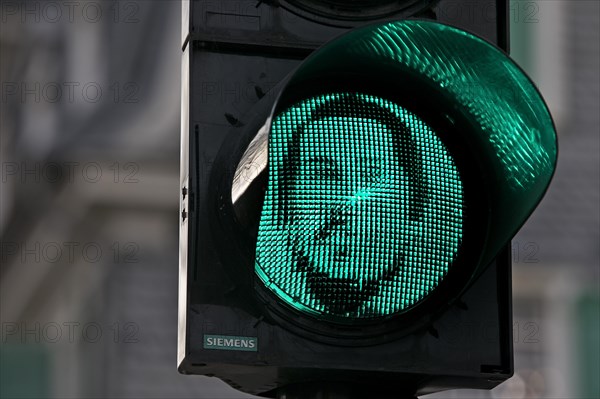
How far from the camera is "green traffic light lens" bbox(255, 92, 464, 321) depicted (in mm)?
2645

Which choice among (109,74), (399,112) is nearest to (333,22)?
(399,112)

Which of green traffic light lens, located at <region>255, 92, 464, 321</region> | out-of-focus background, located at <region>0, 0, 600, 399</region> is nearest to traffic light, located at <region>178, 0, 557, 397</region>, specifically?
green traffic light lens, located at <region>255, 92, 464, 321</region>

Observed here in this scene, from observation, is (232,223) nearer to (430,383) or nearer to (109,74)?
(430,383)

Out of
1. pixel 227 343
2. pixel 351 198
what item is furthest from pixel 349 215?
pixel 227 343

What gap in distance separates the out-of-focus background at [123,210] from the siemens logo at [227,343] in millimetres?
8375

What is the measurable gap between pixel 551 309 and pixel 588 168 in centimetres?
120

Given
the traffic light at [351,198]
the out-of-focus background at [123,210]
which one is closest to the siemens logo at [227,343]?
the traffic light at [351,198]

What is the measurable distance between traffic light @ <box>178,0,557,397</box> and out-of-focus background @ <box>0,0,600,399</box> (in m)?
8.12

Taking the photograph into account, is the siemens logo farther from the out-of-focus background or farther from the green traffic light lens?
the out-of-focus background

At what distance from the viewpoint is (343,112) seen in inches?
108

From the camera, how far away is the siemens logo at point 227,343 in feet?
8.66

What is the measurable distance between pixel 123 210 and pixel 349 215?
940 centimetres

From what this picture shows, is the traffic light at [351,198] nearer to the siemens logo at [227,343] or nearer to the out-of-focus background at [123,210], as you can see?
the siemens logo at [227,343]

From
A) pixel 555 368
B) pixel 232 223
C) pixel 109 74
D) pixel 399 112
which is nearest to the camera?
pixel 232 223
